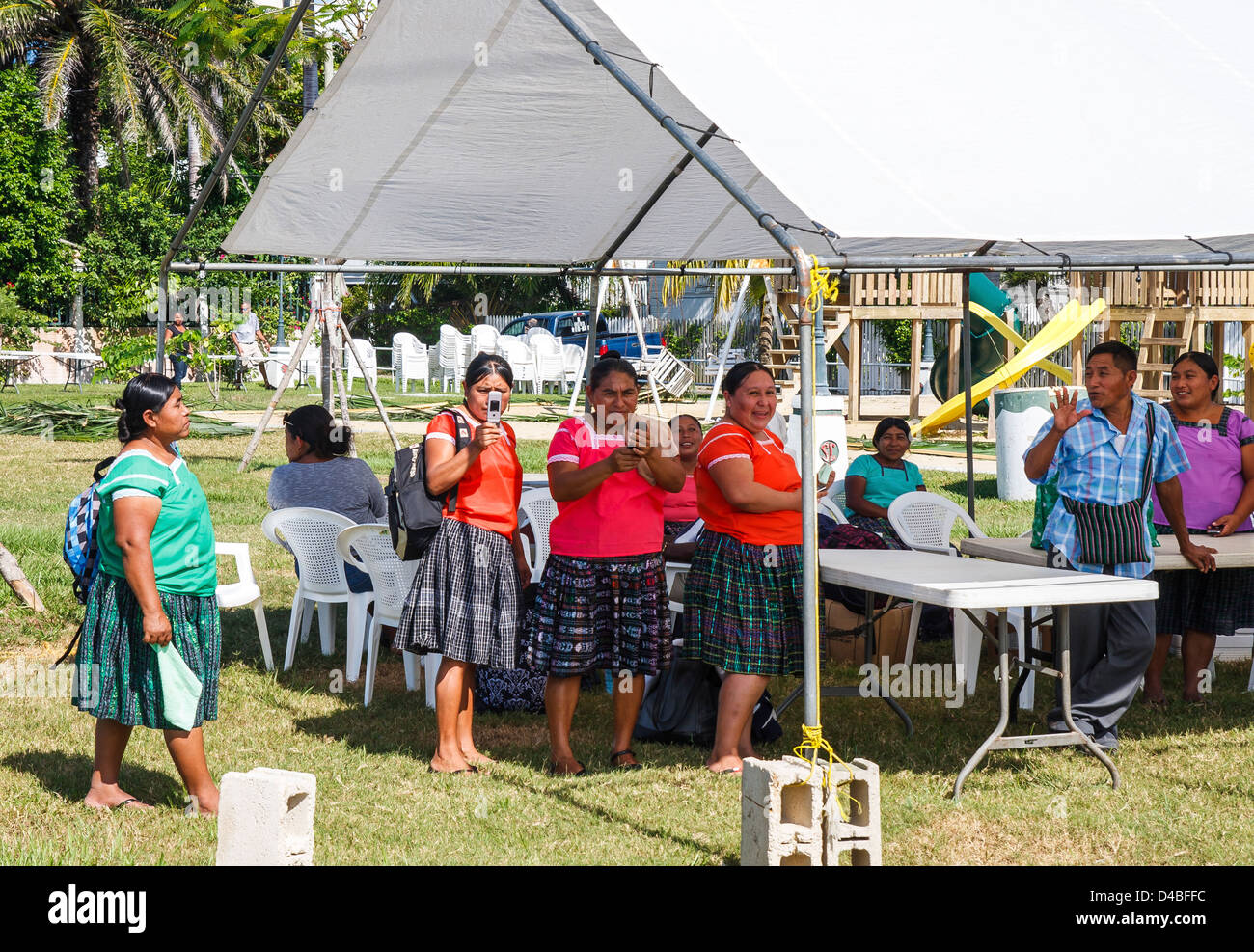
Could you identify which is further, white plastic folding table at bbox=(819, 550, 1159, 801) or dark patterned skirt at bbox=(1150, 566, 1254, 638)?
dark patterned skirt at bbox=(1150, 566, 1254, 638)

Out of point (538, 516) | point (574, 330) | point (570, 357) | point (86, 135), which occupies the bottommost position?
point (538, 516)

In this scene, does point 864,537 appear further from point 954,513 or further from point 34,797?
point 34,797

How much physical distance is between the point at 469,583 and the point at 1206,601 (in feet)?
12.4

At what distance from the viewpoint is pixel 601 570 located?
17.1ft

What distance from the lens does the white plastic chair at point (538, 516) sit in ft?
24.0

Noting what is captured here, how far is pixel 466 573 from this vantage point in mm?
5289

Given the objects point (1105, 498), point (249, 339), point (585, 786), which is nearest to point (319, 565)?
point (585, 786)

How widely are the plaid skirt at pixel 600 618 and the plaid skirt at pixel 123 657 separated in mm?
1347

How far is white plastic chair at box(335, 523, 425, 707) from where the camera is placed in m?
6.36

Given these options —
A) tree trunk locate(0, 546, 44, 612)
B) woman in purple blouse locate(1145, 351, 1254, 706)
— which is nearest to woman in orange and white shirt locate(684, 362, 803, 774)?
woman in purple blouse locate(1145, 351, 1254, 706)

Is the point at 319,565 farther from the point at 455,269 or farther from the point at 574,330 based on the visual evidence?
the point at 574,330

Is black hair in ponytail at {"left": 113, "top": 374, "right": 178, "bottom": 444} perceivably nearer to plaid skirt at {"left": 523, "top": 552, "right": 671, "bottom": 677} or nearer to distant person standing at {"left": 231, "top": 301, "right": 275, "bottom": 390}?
plaid skirt at {"left": 523, "top": 552, "right": 671, "bottom": 677}

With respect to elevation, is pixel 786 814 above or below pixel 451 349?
below

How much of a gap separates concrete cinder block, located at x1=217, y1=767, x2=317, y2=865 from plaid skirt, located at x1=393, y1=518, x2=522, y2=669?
167 cm
